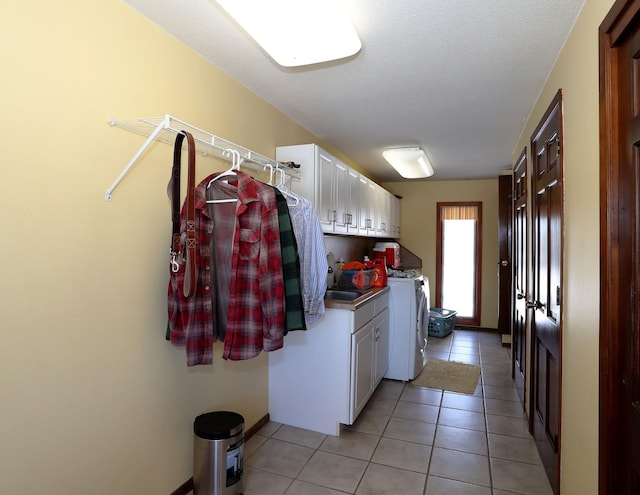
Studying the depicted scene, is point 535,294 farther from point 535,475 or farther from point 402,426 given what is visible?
point 402,426

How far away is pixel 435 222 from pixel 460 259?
69cm

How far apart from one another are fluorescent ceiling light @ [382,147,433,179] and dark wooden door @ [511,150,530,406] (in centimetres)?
94

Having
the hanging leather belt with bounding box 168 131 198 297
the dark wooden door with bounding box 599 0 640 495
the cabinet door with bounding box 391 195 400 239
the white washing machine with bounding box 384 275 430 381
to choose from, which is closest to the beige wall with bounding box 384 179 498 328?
the cabinet door with bounding box 391 195 400 239

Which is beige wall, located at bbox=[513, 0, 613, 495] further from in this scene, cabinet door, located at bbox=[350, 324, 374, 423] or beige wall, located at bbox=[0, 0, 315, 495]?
beige wall, located at bbox=[0, 0, 315, 495]

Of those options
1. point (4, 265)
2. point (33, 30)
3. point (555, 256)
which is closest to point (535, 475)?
point (555, 256)

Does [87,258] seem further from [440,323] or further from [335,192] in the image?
[440,323]

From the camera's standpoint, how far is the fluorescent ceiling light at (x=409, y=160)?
3.93 m

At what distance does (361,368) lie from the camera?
2854mm

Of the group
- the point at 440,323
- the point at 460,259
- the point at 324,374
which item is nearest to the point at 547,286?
the point at 324,374

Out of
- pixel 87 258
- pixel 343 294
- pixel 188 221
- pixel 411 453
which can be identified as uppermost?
pixel 188 221

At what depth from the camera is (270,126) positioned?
2.78 meters

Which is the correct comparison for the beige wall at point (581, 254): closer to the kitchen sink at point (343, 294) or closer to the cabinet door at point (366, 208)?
the kitchen sink at point (343, 294)

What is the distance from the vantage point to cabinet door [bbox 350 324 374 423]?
106 inches

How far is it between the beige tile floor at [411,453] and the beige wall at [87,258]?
598 mm
